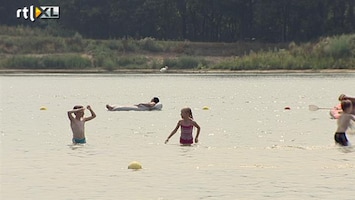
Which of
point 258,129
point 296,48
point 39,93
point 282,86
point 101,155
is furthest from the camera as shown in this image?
point 296,48

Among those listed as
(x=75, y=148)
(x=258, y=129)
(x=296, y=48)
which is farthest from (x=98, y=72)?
(x=75, y=148)

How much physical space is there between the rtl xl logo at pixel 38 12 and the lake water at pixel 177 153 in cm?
6206

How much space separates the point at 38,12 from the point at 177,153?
102 m

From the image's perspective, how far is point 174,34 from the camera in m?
131

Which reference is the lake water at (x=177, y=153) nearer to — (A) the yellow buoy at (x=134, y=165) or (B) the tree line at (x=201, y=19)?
(A) the yellow buoy at (x=134, y=165)

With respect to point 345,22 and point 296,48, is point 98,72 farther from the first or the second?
point 345,22

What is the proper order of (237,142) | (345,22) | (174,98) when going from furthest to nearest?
(345,22) → (174,98) → (237,142)

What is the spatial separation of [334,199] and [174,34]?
108370 millimetres

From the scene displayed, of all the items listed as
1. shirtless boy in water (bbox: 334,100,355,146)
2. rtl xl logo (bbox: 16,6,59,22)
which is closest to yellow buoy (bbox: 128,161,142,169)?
shirtless boy in water (bbox: 334,100,355,146)

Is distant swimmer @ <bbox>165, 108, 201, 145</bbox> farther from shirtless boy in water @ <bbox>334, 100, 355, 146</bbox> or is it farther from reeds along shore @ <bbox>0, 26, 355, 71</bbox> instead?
reeds along shore @ <bbox>0, 26, 355, 71</bbox>

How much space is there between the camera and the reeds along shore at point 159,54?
10162 centimetres

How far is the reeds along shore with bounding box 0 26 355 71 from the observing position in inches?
4001

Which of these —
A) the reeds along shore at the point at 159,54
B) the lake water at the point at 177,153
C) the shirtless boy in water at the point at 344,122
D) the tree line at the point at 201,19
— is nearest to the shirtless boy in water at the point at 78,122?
the lake water at the point at 177,153

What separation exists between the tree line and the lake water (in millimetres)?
55767
